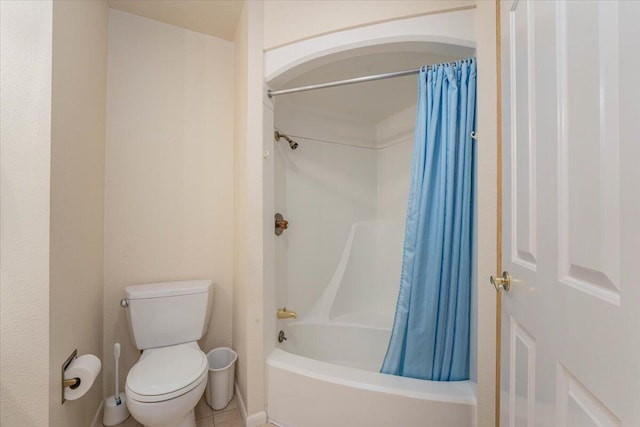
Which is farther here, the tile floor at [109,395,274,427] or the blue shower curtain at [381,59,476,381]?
the tile floor at [109,395,274,427]

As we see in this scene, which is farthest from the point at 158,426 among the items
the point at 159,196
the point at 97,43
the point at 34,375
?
the point at 97,43

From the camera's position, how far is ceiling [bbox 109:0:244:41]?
5.25ft

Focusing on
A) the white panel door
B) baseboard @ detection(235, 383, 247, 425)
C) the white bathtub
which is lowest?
baseboard @ detection(235, 383, 247, 425)

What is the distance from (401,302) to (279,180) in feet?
4.14

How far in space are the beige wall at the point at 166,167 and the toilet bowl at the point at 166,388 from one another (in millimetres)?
470

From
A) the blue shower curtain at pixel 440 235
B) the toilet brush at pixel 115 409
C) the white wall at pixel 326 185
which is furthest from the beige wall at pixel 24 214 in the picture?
the blue shower curtain at pixel 440 235

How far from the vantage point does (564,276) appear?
568mm

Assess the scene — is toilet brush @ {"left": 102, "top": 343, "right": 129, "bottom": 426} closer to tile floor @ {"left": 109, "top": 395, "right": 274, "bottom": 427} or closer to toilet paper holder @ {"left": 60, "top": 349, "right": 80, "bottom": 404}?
tile floor @ {"left": 109, "top": 395, "right": 274, "bottom": 427}

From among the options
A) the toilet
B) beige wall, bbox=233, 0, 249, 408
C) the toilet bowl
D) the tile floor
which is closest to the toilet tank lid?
the toilet

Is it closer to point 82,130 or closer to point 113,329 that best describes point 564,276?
point 82,130

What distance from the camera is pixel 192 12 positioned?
167cm

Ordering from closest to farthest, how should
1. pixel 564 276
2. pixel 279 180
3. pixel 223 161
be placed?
pixel 564 276, pixel 223 161, pixel 279 180

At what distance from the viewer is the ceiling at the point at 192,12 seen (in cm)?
160

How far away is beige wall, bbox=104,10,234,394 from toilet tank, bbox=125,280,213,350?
0.20 meters
